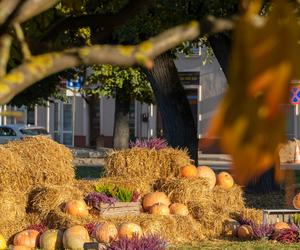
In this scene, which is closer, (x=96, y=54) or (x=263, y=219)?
(x=96, y=54)

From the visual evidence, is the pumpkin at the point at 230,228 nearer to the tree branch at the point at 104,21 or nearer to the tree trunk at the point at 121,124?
the tree branch at the point at 104,21

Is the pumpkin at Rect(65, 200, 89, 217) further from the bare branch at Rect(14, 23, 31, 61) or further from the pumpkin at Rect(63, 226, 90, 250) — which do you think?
the bare branch at Rect(14, 23, 31, 61)

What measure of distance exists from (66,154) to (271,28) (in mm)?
13081

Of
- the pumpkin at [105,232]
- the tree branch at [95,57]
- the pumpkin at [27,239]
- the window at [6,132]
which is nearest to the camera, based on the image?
the tree branch at [95,57]

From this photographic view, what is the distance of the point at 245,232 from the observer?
12.4 metres

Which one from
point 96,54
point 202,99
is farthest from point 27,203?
point 202,99

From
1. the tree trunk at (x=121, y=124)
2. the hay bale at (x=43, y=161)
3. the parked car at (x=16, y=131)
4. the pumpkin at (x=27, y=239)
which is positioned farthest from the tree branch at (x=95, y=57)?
the parked car at (x=16, y=131)

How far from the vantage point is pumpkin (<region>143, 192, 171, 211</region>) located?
1280cm

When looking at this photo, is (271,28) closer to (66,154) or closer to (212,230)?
(212,230)

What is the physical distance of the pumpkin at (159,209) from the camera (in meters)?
12.3

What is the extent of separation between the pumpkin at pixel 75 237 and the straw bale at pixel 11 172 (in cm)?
219

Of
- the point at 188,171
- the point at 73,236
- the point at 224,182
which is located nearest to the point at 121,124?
the point at 224,182

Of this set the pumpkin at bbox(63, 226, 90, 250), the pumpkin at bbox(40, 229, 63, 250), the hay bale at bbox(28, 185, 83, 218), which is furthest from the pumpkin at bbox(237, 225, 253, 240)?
the pumpkin at bbox(40, 229, 63, 250)

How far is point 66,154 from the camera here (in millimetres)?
14500
